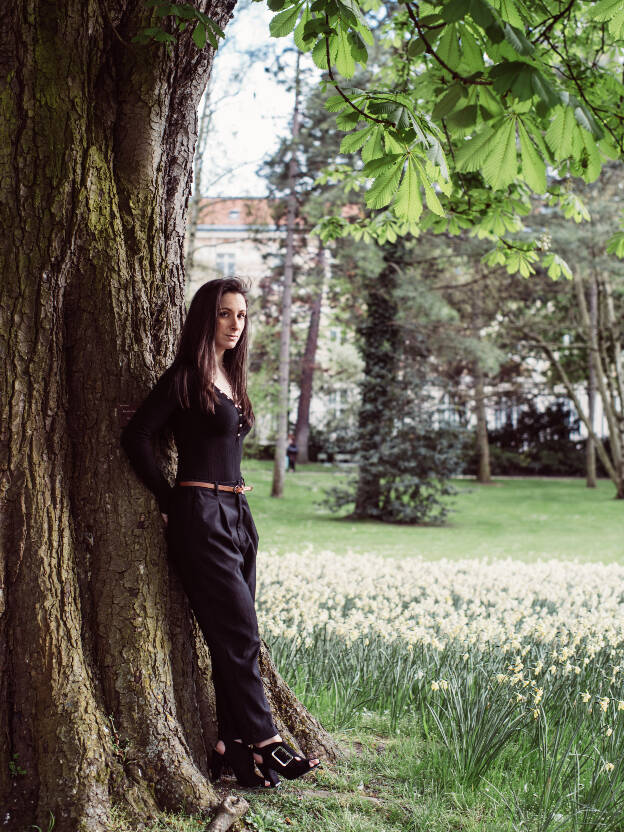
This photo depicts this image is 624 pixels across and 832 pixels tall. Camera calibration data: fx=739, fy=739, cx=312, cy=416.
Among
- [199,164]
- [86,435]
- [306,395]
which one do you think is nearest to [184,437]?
[86,435]

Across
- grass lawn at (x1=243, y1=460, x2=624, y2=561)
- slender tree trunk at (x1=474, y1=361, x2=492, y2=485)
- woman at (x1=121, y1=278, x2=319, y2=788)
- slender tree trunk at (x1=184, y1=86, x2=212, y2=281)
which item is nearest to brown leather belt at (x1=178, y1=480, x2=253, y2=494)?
woman at (x1=121, y1=278, x2=319, y2=788)

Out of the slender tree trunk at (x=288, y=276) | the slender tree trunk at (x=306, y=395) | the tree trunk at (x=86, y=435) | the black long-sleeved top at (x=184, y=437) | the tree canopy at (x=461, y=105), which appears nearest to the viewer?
the tree canopy at (x=461, y=105)

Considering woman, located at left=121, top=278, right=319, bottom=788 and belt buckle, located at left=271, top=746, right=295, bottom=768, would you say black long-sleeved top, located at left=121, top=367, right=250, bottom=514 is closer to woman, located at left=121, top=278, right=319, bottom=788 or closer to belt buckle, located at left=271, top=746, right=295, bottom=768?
woman, located at left=121, top=278, right=319, bottom=788

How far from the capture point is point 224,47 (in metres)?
14.3

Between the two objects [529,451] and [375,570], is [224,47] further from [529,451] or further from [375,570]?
[529,451]

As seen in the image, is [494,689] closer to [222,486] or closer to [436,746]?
[436,746]

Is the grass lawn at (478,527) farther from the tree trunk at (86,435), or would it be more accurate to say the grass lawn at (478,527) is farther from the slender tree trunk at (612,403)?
the tree trunk at (86,435)

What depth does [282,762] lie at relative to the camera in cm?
281

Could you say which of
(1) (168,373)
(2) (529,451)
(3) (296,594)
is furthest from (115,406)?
(2) (529,451)

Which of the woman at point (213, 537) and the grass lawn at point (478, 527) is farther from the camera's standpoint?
the grass lawn at point (478, 527)

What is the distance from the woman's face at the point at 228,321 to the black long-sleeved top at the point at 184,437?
0.24m

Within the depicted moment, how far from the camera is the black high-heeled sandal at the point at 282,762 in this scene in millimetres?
2795

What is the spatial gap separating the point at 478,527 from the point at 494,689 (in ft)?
37.7

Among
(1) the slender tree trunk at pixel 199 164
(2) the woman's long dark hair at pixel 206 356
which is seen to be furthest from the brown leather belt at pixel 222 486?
(1) the slender tree trunk at pixel 199 164
